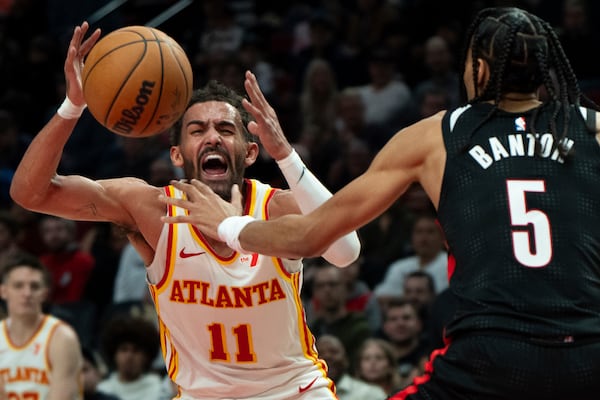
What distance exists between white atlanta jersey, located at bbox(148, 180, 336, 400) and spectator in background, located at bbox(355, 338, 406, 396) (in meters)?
2.95

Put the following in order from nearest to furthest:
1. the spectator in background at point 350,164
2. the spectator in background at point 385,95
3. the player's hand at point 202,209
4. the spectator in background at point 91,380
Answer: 1. the player's hand at point 202,209
2. the spectator in background at point 91,380
3. the spectator in background at point 350,164
4. the spectator in background at point 385,95

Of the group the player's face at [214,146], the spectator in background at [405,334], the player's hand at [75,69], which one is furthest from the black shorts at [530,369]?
the spectator in background at [405,334]

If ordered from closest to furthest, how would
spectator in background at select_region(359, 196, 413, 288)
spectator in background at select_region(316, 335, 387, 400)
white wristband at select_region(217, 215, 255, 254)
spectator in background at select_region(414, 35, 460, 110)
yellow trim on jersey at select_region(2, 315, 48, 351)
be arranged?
white wristband at select_region(217, 215, 255, 254)
spectator in background at select_region(316, 335, 387, 400)
yellow trim on jersey at select_region(2, 315, 48, 351)
spectator in background at select_region(359, 196, 413, 288)
spectator in background at select_region(414, 35, 460, 110)

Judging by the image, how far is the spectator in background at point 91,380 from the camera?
867 cm

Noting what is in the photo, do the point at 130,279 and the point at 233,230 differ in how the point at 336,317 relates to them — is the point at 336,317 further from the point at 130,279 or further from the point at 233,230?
the point at 233,230

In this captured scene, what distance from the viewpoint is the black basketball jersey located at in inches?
139

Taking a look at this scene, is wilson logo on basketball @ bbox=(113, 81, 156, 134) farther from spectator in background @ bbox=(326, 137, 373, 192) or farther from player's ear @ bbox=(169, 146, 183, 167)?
spectator in background @ bbox=(326, 137, 373, 192)

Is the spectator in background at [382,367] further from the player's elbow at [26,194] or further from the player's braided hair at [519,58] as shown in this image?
the player's braided hair at [519,58]

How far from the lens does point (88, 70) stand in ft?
16.4

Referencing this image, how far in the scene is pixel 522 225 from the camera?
357 cm

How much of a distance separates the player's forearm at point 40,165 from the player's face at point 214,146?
0.60m

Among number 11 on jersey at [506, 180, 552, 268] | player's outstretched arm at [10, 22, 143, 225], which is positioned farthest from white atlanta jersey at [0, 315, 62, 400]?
number 11 on jersey at [506, 180, 552, 268]

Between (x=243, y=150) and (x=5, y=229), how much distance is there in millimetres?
5543

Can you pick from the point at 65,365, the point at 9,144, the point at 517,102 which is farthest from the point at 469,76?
the point at 9,144
